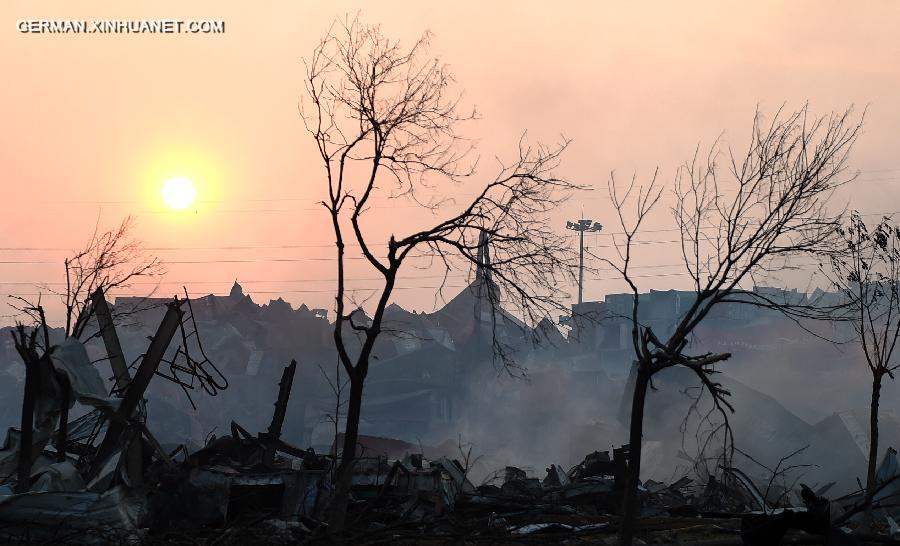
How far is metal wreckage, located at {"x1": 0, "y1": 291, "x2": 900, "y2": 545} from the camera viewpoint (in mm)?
8578

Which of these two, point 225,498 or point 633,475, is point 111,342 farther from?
point 633,475

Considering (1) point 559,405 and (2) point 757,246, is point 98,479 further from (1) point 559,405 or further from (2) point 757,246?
(1) point 559,405

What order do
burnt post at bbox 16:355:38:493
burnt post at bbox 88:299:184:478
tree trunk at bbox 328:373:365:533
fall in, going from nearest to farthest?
burnt post at bbox 16:355:38:493, tree trunk at bbox 328:373:365:533, burnt post at bbox 88:299:184:478

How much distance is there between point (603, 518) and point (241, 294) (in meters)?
45.7

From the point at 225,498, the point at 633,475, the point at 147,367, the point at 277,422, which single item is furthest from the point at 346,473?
the point at 277,422

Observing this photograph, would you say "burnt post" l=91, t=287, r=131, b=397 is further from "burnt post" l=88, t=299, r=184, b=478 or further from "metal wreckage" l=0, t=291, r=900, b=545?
"burnt post" l=88, t=299, r=184, b=478

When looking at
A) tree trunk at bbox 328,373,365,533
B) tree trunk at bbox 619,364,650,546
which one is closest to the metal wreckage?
tree trunk at bbox 328,373,365,533

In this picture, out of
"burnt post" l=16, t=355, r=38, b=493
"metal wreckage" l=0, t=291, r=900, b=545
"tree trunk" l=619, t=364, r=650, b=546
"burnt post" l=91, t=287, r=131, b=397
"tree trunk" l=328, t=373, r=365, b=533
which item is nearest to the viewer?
"metal wreckage" l=0, t=291, r=900, b=545

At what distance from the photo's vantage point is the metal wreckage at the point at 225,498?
28.1 ft

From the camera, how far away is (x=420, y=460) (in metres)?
17.0

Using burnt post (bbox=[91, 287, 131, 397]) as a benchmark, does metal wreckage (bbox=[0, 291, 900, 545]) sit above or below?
below

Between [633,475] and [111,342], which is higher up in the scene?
[111,342]

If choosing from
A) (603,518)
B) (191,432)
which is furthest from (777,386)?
(603,518)

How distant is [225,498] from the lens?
38.2 feet
